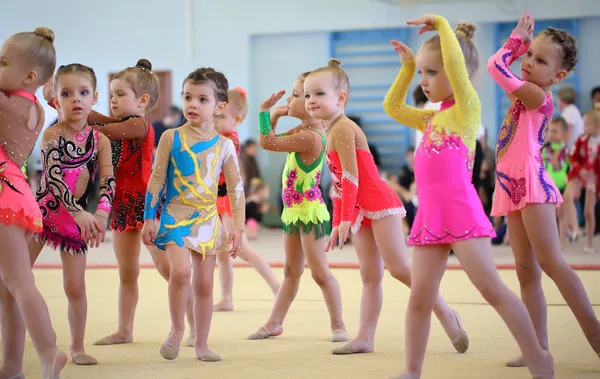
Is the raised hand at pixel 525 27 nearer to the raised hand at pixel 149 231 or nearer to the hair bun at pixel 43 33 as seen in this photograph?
the raised hand at pixel 149 231

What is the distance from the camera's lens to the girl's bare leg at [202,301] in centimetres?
341

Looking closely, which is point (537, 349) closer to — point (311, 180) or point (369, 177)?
point (369, 177)

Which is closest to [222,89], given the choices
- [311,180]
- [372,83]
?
[311,180]

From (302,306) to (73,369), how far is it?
189 centimetres

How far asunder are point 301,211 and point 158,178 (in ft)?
2.79

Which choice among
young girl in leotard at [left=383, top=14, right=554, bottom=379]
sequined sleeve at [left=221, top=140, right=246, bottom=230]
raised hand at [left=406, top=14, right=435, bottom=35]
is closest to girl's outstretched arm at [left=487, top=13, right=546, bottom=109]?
young girl in leotard at [left=383, top=14, right=554, bottom=379]

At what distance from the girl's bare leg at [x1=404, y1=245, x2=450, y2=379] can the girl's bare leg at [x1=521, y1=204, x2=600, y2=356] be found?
463 millimetres

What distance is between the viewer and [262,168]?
39.0 feet

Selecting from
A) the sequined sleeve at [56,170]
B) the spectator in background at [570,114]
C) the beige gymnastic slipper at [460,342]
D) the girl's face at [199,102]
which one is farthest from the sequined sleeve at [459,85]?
the spectator in background at [570,114]

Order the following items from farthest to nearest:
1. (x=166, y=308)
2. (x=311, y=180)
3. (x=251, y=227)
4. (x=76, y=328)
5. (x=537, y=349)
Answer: (x=251, y=227) < (x=166, y=308) < (x=311, y=180) < (x=76, y=328) < (x=537, y=349)

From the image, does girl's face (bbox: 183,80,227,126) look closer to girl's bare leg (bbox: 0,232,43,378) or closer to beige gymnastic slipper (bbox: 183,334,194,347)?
girl's bare leg (bbox: 0,232,43,378)

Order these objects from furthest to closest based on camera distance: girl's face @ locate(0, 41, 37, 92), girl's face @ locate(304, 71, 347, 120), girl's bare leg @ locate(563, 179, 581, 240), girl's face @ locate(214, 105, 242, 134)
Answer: girl's bare leg @ locate(563, 179, 581, 240)
girl's face @ locate(214, 105, 242, 134)
girl's face @ locate(304, 71, 347, 120)
girl's face @ locate(0, 41, 37, 92)

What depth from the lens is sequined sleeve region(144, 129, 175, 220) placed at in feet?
11.0

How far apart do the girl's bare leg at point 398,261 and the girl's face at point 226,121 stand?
1.49 metres
